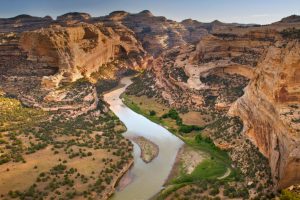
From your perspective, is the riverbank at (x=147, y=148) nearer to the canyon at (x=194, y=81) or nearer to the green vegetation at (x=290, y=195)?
the canyon at (x=194, y=81)

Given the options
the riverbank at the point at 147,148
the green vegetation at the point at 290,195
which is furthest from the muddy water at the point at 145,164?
the green vegetation at the point at 290,195

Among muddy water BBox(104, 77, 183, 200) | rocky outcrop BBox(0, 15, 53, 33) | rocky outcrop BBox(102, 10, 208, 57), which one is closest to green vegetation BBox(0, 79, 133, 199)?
muddy water BBox(104, 77, 183, 200)

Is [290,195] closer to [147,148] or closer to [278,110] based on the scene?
[278,110]

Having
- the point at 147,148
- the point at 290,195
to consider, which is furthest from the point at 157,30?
the point at 290,195

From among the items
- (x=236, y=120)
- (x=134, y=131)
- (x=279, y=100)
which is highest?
(x=279, y=100)

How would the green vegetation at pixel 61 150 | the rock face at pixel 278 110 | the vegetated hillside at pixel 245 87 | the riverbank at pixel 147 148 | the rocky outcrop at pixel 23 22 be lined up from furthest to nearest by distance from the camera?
the rocky outcrop at pixel 23 22, the riverbank at pixel 147 148, the green vegetation at pixel 61 150, the vegetated hillside at pixel 245 87, the rock face at pixel 278 110

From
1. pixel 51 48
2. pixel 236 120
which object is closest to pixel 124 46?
pixel 51 48

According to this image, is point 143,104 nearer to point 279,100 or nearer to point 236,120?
point 236,120
